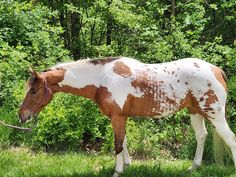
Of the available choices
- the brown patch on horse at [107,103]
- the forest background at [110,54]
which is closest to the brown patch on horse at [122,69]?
the brown patch on horse at [107,103]

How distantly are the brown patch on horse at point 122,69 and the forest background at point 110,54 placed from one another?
5.95ft

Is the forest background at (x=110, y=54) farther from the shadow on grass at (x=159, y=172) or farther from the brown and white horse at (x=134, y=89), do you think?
the brown and white horse at (x=134, y=89)

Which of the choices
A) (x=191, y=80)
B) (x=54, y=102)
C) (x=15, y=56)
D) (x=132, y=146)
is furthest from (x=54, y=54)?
(x=191, y=80)

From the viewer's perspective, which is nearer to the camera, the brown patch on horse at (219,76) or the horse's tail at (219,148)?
the brown patch on horse at (219,76)

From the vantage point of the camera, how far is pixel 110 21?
390 inches

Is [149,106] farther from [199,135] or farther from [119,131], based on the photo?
[199,135]

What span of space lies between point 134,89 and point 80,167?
1.42 meters

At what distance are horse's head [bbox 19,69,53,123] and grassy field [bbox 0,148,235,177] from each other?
2.89 feet

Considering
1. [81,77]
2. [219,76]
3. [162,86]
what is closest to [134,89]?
[162,86]

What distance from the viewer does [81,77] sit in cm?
559

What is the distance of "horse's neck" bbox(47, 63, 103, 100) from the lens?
5574 mm

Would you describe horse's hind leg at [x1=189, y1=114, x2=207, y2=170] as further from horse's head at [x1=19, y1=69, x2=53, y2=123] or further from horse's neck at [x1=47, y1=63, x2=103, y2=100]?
horse's head at [x1=19, y1=69, x2=53, y2=123]

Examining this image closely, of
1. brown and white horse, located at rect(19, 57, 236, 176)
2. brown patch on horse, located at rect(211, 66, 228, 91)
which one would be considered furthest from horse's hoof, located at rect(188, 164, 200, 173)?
brown patch on horse, located at rect(211, 66, 228, 91)

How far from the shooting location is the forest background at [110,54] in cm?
725
